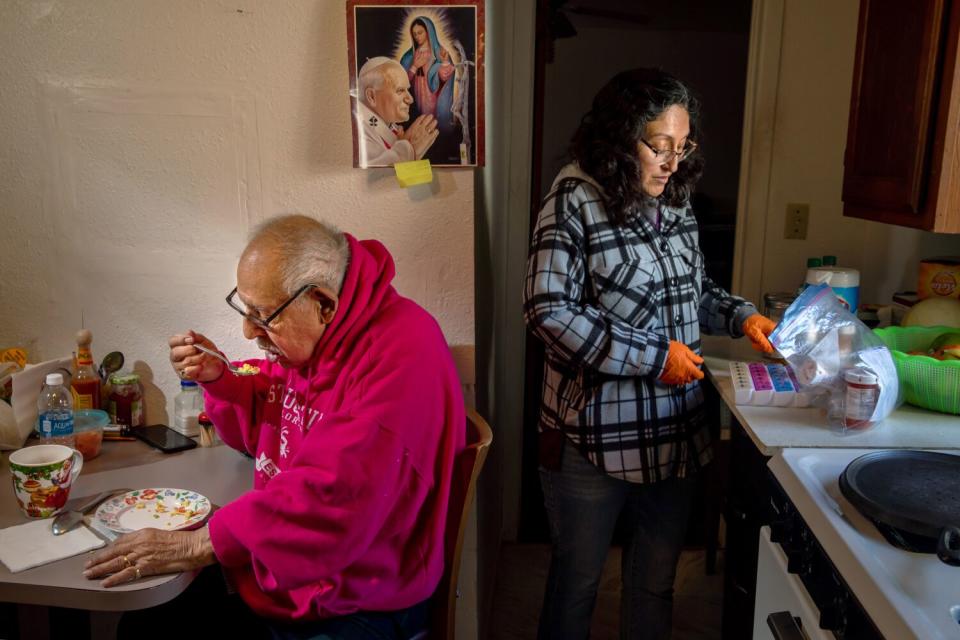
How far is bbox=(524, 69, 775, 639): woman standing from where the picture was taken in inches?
66.2

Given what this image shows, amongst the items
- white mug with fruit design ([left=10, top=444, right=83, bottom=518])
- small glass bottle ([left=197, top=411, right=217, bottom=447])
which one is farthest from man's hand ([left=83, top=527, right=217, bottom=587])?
small glass bottle ([left=197, top=411, right=217, bottom=447])

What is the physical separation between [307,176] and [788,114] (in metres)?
1.52

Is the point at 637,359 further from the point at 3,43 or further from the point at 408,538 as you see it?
the point at 3,43

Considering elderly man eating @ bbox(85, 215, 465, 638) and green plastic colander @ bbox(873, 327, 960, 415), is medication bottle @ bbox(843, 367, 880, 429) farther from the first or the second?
elderly man eating @ bbox(85, 215, 465, 638)

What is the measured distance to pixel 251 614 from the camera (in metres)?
1.55

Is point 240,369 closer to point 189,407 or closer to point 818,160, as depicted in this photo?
point 189,407

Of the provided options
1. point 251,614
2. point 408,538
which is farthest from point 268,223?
point 251,614

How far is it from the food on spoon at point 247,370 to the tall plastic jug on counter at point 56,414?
0.32 m

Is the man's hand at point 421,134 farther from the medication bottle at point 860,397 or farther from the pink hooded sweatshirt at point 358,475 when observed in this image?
the medication bottle at point 860,397

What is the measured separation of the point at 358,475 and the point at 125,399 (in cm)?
75

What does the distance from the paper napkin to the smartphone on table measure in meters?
0.36

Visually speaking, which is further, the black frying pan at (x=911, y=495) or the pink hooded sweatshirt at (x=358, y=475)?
the pink hooded sweatshirt at (x=358, y=475)

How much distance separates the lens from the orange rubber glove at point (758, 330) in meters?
1.85

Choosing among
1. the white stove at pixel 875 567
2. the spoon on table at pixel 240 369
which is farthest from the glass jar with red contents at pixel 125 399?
the white stove at pixel 875 567
